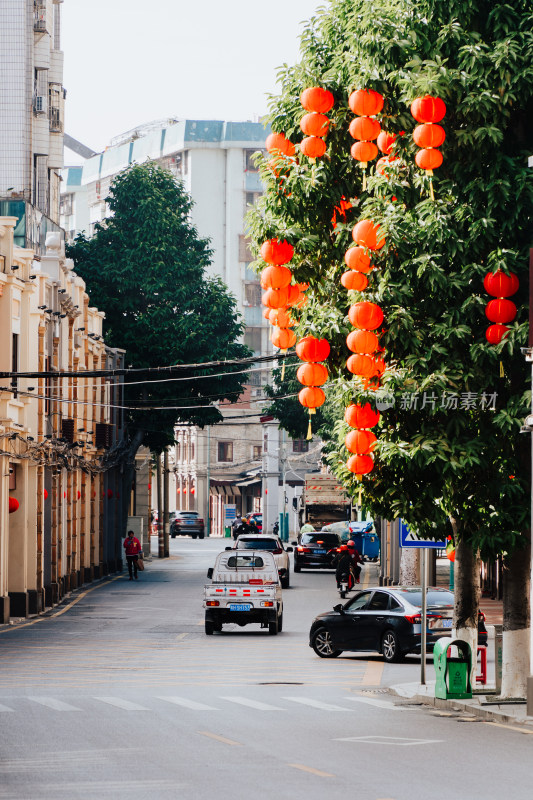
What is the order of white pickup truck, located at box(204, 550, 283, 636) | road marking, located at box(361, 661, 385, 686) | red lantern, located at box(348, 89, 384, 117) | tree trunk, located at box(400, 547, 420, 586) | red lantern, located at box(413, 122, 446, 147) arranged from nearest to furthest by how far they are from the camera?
1. red lantern, located at box(413, 122, 446, 147)
2. red lantern, located at box(348, 89, 384, 117)
3. road marking, located at box(361, 661, 385, 686)
4. white pickup truck, located at box(204, 550, 283, 636)
5. tree trunk, located at box(400, 547, 420, 586)

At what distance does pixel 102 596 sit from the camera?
47344mm

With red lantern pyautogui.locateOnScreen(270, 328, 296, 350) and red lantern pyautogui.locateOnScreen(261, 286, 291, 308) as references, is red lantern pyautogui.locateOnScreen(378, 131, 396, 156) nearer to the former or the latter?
red lantern pyautogui.locateOnScreen(261, 286, 291, 308)

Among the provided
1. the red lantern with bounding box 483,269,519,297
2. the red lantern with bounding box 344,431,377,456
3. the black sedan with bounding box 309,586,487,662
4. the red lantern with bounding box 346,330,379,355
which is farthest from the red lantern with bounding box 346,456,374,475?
the black sedan with bounding box 309,586,487,662

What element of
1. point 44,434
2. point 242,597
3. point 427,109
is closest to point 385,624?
point 242,597

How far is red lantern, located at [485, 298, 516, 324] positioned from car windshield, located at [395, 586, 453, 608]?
33.8 feet

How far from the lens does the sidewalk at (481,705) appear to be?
19469mm

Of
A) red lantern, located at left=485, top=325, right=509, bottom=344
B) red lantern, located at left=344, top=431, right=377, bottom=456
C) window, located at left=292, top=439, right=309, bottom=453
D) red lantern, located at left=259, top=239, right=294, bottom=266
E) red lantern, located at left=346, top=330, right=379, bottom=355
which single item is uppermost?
window, located at left=292, top=439, right=309, bottom=453

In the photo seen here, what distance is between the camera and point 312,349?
1953cm

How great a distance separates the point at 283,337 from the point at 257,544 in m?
31.0

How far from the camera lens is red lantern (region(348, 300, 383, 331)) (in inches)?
723

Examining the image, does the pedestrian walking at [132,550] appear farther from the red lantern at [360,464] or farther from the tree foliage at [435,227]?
the red lantern at [360,464]

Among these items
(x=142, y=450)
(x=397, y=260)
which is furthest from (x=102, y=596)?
(x=142, y=450)

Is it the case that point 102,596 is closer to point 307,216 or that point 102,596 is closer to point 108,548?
point 108,548

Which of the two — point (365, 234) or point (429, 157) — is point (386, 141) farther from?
point (429, 157)
